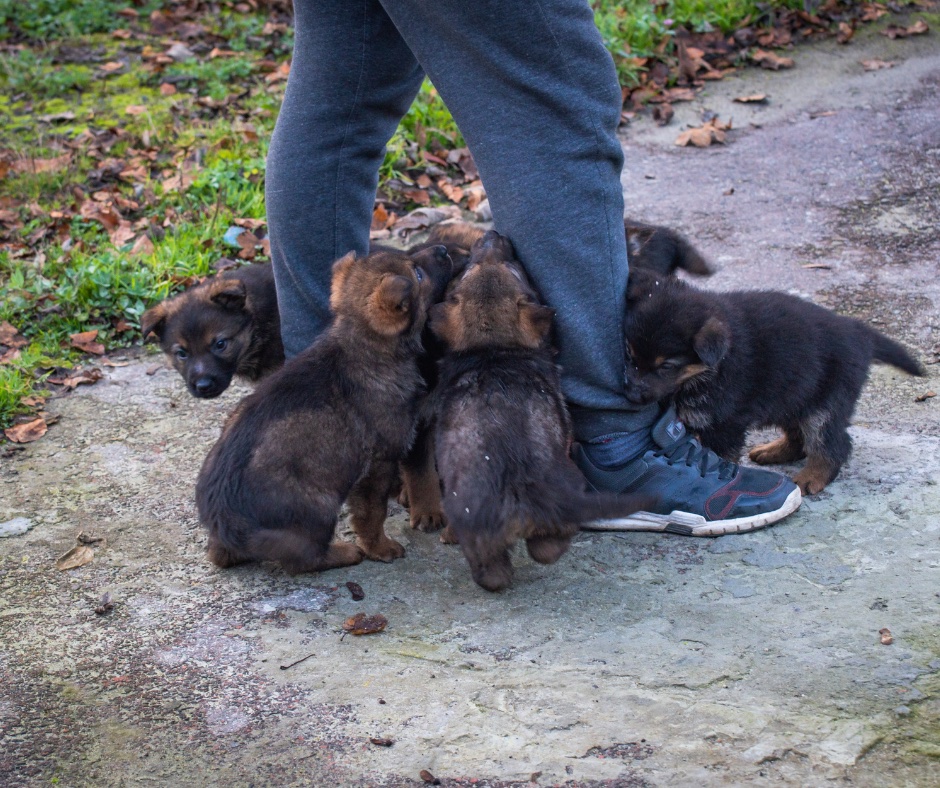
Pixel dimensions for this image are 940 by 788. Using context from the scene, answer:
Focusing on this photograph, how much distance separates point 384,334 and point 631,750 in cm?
183

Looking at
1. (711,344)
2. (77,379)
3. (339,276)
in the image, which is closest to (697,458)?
(711,344)

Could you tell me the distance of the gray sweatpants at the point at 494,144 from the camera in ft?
10.8

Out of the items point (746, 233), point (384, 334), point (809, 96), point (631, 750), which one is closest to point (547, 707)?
point (631, 750)

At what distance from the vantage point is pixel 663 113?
25.7 feet

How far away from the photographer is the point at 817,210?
248 inches

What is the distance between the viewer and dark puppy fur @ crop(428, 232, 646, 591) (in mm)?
3363

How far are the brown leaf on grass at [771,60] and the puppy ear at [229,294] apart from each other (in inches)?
214

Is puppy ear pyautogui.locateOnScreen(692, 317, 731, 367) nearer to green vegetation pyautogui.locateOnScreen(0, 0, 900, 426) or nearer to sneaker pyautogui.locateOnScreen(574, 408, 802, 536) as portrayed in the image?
sneaker pyautogui.locateOnScreen(574, 408, 802, 536)

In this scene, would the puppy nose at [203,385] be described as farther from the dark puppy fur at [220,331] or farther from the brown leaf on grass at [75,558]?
the brown leaf on grass at [75,558]

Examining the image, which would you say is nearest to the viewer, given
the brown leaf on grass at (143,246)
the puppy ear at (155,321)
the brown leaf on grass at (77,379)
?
the puppy ear at (155,321)

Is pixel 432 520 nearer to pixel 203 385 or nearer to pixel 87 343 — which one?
pixel 203 385

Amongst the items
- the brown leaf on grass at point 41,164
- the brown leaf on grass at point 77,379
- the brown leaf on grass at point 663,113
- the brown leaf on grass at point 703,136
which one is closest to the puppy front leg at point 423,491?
the brown leaf on grass at point 77,379

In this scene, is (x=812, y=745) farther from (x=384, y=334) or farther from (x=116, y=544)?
(x=116, y=544)

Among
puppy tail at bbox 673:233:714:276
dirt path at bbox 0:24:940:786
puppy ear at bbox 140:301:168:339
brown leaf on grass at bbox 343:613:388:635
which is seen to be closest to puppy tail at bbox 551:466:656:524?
dirt path at bbox 0:24:940:786
